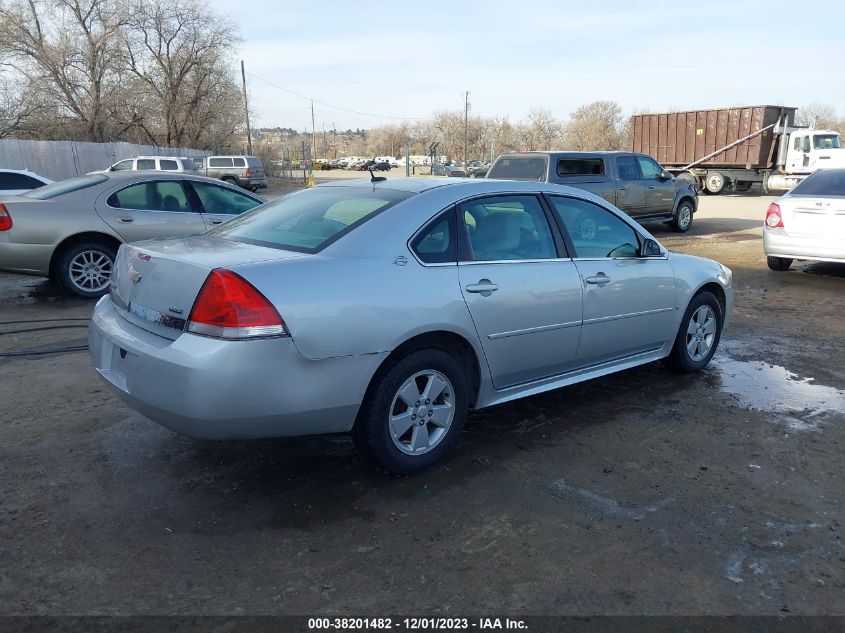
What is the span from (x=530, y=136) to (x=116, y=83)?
188 feet

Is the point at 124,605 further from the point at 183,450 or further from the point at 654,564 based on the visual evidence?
the point at 654,564

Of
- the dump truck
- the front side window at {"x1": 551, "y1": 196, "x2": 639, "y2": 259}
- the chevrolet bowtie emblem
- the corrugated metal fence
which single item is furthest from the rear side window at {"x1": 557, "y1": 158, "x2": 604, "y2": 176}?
the corrugated metal fence

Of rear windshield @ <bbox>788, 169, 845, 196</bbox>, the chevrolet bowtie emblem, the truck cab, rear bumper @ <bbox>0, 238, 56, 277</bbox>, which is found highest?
the truck cab

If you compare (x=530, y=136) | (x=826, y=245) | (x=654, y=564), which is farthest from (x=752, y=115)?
(x=530, y=136)

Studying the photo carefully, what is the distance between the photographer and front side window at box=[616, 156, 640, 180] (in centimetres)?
1387

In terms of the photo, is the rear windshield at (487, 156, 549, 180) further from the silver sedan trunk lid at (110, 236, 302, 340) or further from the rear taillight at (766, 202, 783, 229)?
the silver sedan trunk lid at (110, 236, 302, 340)

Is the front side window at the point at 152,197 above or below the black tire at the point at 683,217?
above

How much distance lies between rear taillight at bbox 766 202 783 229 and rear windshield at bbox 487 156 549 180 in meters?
3.85

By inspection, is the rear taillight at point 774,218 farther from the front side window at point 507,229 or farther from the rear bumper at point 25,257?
the rear bumper at point 25,257

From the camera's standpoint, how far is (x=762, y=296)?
8789mm

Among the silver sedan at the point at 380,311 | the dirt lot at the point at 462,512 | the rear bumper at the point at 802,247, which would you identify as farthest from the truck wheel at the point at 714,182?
the silver sedan at the point at 380,311

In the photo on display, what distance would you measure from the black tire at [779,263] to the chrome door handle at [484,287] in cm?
832

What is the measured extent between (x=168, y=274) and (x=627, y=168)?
12.3 m

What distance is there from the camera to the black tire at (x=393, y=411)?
135 inches
